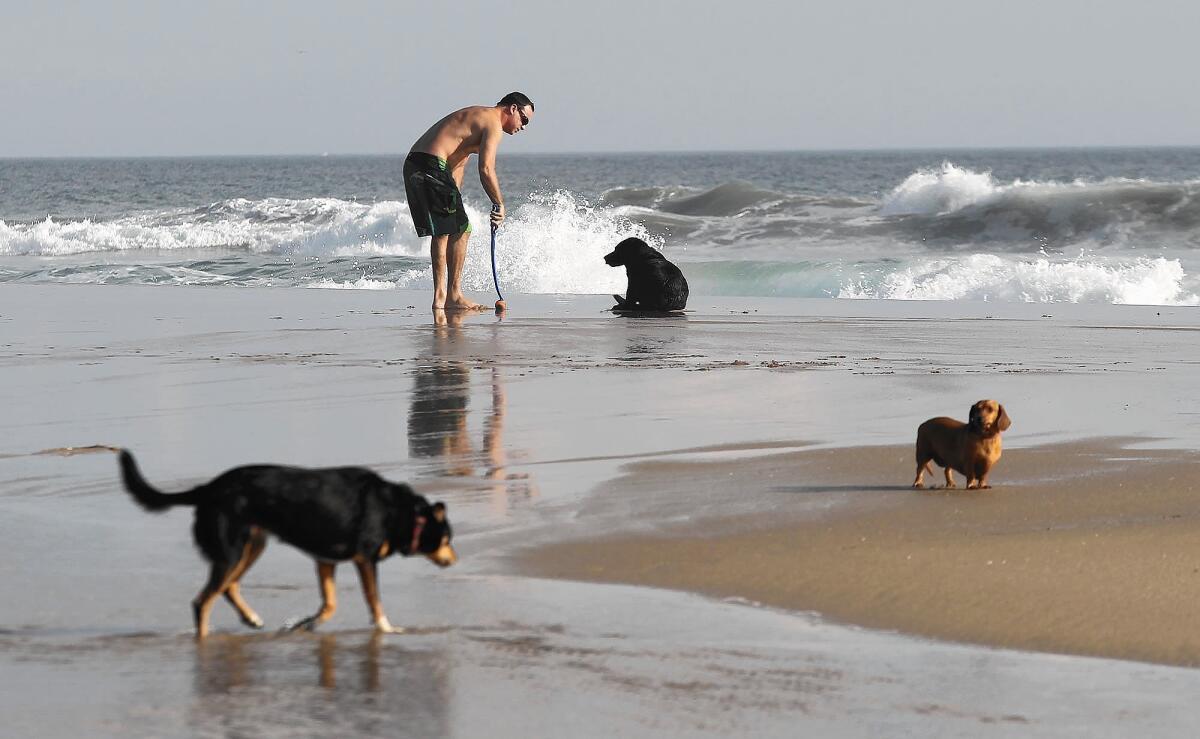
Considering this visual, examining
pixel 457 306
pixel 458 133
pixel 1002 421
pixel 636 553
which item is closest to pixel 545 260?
pixel 457 306

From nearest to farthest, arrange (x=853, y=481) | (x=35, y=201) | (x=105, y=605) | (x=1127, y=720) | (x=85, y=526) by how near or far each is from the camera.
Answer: (x=1127, y=720), (x=105, y=605), (x=85, y=526), (x=853, y=481), (x=35, y=201)

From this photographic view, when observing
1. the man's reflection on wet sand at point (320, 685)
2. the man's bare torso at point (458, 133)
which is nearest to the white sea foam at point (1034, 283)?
the man's bare torso at point (458, 133)

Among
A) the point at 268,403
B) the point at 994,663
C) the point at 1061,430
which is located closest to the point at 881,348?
the point at 1061,430

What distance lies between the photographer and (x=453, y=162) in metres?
12.0

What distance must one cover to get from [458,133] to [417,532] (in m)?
8.18

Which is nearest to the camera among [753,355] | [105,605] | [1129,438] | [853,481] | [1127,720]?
[1127,720]

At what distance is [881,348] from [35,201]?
43.4 m

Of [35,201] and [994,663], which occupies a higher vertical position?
[35,201]

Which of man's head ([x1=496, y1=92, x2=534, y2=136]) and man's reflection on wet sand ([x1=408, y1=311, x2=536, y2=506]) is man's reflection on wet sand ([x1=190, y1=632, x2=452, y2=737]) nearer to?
man's reflection on wet sand ([x1=408, y1=311, x2=536, y2=506])

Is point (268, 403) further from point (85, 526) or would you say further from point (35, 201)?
point (35, 201)

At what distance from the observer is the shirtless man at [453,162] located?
1174 cm

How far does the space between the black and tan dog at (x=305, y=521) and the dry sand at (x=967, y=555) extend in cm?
76

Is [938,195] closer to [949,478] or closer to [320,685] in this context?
[949,478]

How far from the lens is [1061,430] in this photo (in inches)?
279
